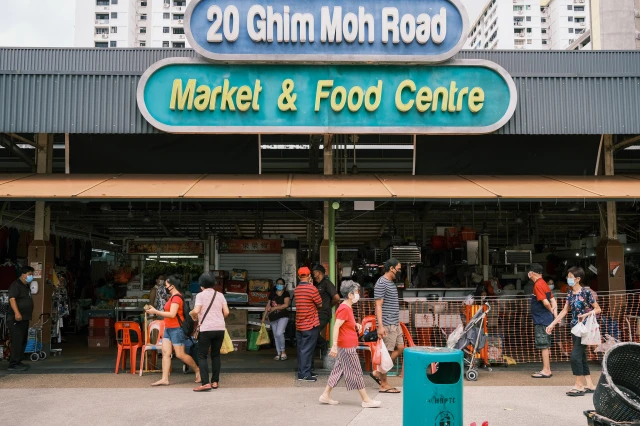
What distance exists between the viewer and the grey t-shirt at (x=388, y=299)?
9305 mm

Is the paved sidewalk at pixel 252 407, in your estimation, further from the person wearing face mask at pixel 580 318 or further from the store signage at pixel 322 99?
the store signage at pixel 322 99

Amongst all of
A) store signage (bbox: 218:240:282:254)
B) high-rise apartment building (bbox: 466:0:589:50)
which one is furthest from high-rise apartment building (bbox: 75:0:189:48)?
store signage (bbox: 218:240:282:254)

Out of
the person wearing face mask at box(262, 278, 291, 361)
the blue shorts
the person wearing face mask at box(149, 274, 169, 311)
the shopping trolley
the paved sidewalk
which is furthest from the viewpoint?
the person wearing face mask at box(149, 274, 169, 311)

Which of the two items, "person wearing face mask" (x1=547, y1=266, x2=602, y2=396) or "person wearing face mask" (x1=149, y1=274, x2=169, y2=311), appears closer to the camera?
"person wearing face mask" (x1=547, y1=266, x2=602, y2=396)

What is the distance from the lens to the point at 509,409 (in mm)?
8180

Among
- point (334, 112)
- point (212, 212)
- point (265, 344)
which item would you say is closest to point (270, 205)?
point (212, 212)

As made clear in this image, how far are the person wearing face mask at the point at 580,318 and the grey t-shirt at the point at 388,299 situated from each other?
8.17ft

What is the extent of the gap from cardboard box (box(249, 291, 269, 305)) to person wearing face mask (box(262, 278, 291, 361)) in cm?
102

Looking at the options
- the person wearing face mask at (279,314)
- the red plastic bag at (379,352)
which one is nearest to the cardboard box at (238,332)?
the person wearing face mask at (279,314)

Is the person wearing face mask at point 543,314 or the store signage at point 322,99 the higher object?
the store signage at point 322,99

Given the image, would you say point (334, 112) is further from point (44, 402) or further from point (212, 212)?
point (44, 402)

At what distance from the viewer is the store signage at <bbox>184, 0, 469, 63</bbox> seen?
11.6 metres

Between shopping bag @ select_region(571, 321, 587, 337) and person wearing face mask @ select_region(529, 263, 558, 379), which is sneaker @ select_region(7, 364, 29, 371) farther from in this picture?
shopping bag @ select_region(571, 321, 587, 337)

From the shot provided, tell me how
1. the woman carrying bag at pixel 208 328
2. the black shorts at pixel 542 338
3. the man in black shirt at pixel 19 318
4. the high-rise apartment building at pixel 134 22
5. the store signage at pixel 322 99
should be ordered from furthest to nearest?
the high-rise apartment building at pixel 134 22 < the store signage at pixel 322 99 < the man in black shirt at pixel 19 318 < the black shorts at pixel 542 338 < the woman carrying bag at pixel 208 328
